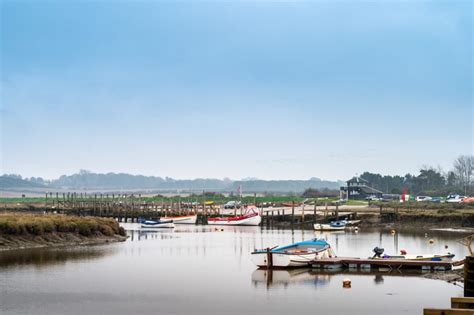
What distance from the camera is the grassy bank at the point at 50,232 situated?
50156 mm

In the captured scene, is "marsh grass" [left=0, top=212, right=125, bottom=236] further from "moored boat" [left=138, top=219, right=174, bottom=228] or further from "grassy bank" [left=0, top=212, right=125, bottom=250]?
"moored boat" [left=138, top=219, right=174, bottom=228]

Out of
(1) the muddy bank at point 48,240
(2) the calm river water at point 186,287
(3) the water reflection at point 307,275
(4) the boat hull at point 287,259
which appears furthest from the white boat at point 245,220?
(3) the water reflection at point 307,275

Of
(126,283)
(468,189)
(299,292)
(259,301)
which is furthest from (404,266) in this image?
(468,189)

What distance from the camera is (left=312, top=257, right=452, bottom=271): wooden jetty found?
124 ft

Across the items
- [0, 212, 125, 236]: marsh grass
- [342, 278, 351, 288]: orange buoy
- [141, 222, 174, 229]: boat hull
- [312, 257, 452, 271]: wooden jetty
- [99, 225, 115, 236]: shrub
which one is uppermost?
[0, 212, 125, 236]: marsh grass

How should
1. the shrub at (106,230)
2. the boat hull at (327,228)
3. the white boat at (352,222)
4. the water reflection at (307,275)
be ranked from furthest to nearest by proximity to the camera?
the white boat at (352,222) → the boat hull at (327,228) → the shrub at (106,230) → the water reflection at (307,275)

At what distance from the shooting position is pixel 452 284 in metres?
32.8

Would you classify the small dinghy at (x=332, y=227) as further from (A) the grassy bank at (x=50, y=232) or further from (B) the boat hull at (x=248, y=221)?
(A) the grassy bank at (x=50, y=232)

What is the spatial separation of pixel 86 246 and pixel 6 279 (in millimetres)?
18357

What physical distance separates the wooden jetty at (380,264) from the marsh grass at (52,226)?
77.1 feet

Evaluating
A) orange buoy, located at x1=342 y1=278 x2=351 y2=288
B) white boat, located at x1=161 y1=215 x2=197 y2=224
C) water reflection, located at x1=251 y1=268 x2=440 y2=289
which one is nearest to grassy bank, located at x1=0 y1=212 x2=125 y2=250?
water reflection, located at x1=251 y1=268 x2=440 y2=289

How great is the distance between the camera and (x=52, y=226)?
54531 mm

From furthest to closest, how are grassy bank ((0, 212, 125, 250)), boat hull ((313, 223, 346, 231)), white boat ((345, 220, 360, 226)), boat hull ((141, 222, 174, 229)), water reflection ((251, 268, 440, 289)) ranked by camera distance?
boat hull ((141, 222, 174, 229))
white boat ((345, 220, 360, 226))
boat hull ((313, 223, 346, 231))
grassy bank ((0, 212, 125, 250))
water reflection ((251, 268, 440, 289))

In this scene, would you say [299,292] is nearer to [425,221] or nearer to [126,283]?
[126,283]
